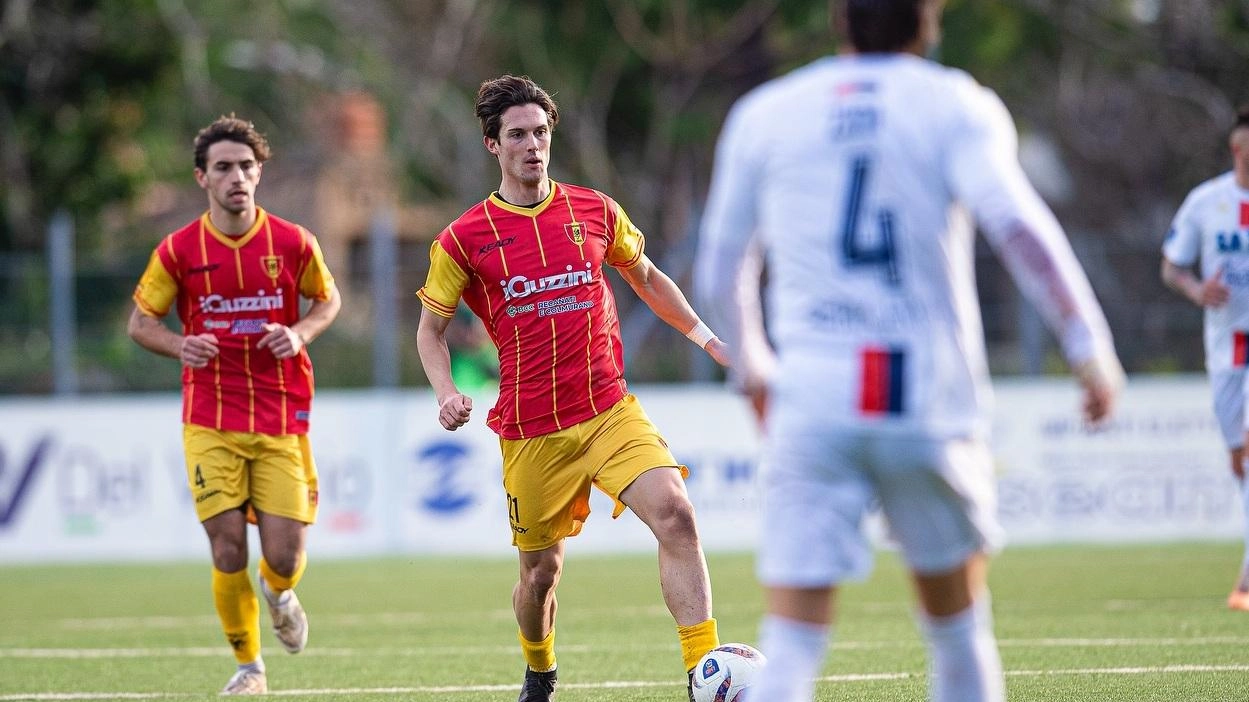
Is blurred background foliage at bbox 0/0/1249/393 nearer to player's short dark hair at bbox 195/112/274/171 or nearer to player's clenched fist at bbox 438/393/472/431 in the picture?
player's short dark hair at bbox 195/112/274/171

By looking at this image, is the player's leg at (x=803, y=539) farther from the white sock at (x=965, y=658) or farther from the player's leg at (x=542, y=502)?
the player's leg at (x=542, y=502)

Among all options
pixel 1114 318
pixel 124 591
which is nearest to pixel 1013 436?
pixel 1114 318

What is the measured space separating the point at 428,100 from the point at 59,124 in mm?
6626

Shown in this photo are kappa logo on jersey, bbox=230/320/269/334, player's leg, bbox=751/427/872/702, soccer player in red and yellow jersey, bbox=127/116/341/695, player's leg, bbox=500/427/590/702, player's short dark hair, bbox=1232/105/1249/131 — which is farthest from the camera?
player's short dark hair, bbox=1232/105/1249/131

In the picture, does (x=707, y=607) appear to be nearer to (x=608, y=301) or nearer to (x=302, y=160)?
(x=608, y=301)

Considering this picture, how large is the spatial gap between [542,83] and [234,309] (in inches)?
741

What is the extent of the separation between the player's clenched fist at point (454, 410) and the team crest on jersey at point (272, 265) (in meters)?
2.05

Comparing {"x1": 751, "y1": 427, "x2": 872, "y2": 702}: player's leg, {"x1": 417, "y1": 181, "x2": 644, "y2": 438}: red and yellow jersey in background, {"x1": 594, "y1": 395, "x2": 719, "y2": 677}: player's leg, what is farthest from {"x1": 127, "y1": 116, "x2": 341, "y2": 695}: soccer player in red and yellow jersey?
{"x1": 751, "y1": 427, "x2": 872, "y2": 702}: player's leg

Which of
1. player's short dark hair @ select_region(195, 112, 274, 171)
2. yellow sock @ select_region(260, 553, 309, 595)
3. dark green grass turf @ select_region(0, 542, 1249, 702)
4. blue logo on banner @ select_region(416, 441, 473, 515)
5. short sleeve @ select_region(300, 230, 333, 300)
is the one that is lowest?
dark green grass turf @ select_region(0, 542, 1249, 702)

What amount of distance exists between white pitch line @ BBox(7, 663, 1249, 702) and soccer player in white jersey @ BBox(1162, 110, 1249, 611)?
2886mm

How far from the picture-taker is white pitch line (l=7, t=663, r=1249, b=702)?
271 inches

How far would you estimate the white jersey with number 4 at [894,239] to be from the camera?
368 centimetres

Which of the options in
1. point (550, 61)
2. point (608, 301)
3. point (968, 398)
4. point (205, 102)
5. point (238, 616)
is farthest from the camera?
point (205, 102)

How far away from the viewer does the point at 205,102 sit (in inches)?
1245
